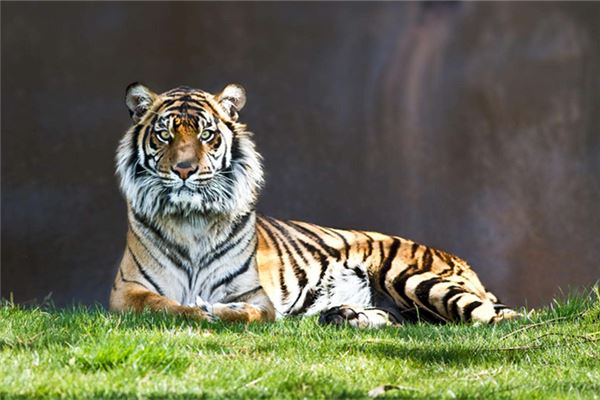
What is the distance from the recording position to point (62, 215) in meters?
9.42

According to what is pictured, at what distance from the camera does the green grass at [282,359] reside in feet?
15.3

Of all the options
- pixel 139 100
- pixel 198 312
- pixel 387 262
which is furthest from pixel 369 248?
pixel 198 312

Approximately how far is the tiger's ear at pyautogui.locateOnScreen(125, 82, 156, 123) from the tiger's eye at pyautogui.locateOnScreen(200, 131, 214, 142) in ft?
1.39

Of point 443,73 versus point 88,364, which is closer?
point 88,364

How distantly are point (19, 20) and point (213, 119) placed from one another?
110 inches

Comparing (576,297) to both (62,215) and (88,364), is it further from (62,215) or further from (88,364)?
(62,215)

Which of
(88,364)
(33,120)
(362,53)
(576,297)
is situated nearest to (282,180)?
(362,53)

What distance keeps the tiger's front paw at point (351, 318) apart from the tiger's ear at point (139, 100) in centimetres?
158

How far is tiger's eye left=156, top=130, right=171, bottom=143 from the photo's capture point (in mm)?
7148

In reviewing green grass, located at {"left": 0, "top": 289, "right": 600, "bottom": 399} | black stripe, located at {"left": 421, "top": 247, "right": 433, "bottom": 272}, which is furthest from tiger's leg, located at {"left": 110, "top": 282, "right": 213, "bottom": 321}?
black stripe, located at {"left": 421, "top": 247, "right": 433, "bottom": 272}

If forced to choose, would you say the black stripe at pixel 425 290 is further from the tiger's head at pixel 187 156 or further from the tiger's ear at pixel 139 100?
the tiger's ear at pixel 139 100

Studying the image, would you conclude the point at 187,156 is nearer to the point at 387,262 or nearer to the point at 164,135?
the point at 164,135

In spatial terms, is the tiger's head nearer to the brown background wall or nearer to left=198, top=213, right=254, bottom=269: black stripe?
left=198, top=213, right=254, bottom=269: black stripe

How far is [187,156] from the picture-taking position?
705 cm
